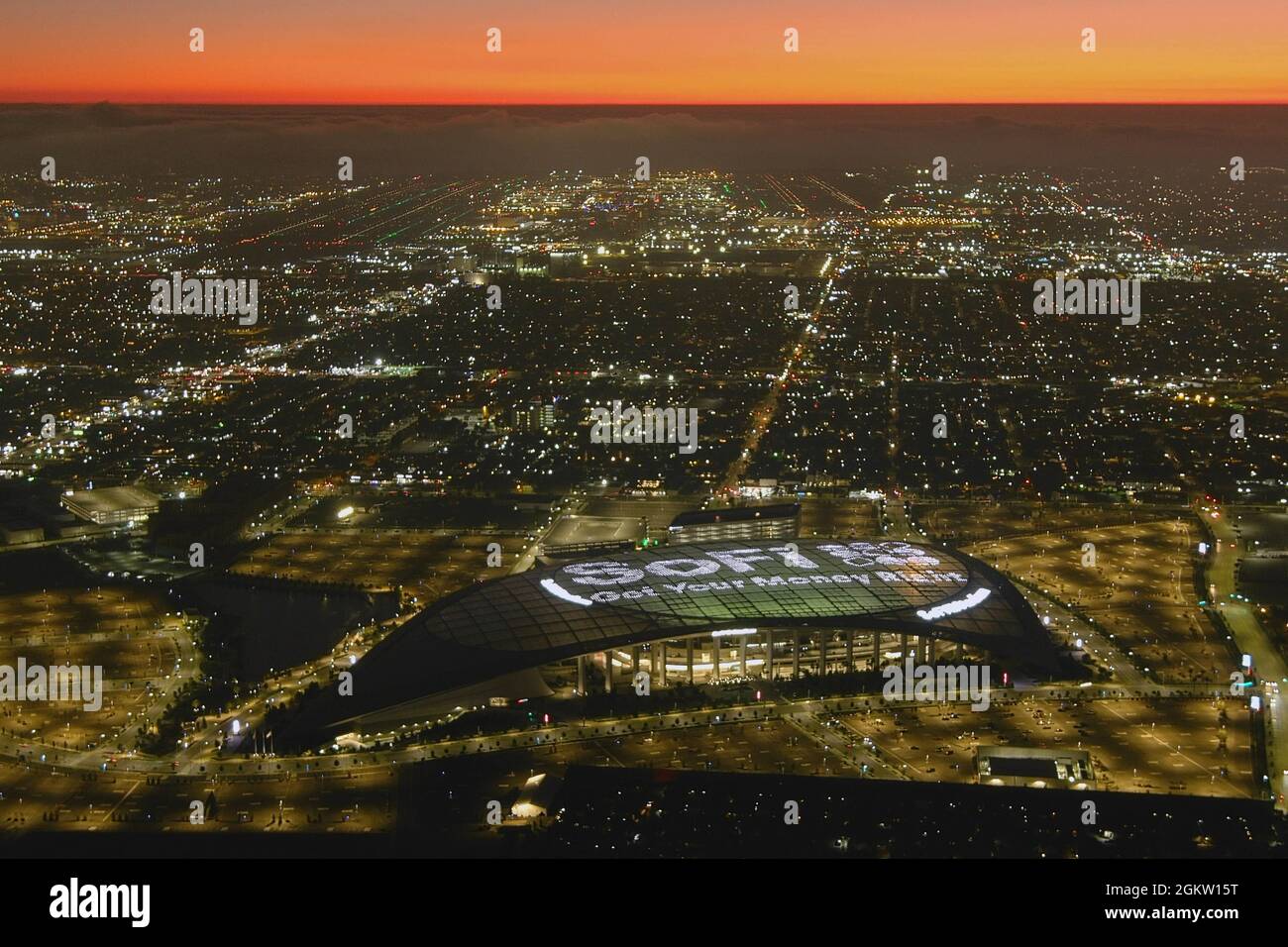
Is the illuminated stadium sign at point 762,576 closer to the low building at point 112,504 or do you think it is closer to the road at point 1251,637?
the road at point 1251,637

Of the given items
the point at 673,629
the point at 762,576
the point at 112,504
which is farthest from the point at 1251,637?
the point at 112,504

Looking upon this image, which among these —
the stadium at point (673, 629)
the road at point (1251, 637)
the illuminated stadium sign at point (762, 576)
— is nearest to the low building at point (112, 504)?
the stadium at point (673, 629)

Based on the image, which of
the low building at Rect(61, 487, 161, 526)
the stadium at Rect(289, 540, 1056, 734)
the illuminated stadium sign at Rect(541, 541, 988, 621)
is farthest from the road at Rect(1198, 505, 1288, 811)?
the low building at Rect(61, 487, 161, 526)

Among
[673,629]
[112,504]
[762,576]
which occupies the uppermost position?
[762,576]

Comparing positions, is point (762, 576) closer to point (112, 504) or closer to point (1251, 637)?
point (1251, 637)

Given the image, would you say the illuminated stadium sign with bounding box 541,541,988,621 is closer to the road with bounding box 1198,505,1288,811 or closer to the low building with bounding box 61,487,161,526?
the road with bounding box 1198,505,1288,811

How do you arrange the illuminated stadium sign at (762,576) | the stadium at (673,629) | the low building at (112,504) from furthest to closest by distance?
the low building at (112,504)
the illuminated stadium sign at (762,576)
the stadium at (673,629)

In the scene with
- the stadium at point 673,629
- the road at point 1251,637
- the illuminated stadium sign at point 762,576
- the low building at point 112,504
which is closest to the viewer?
the road at point 1251,637

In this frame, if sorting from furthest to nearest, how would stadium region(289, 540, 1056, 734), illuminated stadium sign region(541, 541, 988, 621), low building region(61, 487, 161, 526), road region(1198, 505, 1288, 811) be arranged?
low building region(61, 487, 161, 526) < illuminated stadium sign region(541, 541, 988, 621) < stadium region(289, 540, 1056, 734) < road region(1198, 505, 1288, 811)

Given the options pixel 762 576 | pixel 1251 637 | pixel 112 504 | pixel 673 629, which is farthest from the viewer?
pixel 112 504
